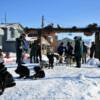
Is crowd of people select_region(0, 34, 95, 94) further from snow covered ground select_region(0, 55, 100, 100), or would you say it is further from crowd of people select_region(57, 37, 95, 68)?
snow covered ground select_region(0, 55, 100, 100)

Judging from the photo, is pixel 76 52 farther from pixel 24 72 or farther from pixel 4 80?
pixel 4 80

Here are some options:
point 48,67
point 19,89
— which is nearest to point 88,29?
point 48,67

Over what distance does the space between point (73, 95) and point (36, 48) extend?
12498 millimetres

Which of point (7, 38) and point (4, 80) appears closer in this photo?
point (4, 80)

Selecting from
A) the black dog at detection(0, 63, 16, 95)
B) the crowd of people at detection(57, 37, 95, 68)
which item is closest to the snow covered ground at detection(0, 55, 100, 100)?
the black dog at detection(0, 63, 16, 95)

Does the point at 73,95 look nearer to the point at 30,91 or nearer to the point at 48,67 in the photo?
the point at 30,91

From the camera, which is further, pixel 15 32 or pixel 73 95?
pixel 15 32

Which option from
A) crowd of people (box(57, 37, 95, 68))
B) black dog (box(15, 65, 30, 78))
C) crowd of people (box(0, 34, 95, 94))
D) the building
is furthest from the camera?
the building

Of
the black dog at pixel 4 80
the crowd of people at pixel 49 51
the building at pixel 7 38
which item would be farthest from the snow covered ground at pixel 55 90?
the building at pixel 7 38

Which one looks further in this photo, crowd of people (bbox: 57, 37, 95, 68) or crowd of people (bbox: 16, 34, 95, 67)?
crowd of people (bbox: 57, 37, 95, 68)

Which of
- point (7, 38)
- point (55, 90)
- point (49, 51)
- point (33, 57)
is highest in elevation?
point (7, 38)

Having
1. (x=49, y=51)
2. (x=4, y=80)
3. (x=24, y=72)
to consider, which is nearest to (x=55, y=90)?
(x=4, y=80)

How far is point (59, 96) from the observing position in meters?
12.6

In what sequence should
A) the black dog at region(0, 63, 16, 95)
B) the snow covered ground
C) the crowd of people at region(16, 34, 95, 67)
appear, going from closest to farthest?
1. the snow covered ground
2. the black dog at region(0, 63, 16, 95)
3. the crowd of people at region(16, 34, 95, 67)
